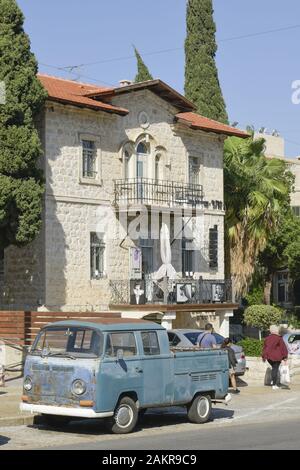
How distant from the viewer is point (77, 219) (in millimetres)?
32094

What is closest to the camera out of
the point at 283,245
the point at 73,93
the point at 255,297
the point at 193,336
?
the point at 193,336

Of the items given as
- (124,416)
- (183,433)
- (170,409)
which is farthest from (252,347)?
(124,416)

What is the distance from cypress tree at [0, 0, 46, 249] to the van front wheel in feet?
39.8

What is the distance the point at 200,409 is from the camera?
18.5m

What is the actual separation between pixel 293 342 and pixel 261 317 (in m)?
10.5

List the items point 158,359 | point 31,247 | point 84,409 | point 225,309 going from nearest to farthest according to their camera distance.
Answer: point 84,409
point 158,359
point 31,247
point 225,309

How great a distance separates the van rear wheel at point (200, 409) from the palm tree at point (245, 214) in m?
21.0

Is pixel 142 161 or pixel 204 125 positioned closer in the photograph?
pixel 142 161

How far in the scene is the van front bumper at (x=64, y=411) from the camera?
15.9 m

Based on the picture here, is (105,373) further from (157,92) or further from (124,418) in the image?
(157,92)

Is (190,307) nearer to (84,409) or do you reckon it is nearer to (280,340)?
(280,340)

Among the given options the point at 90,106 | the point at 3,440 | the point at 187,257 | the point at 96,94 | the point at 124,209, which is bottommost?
the point at 3,440
